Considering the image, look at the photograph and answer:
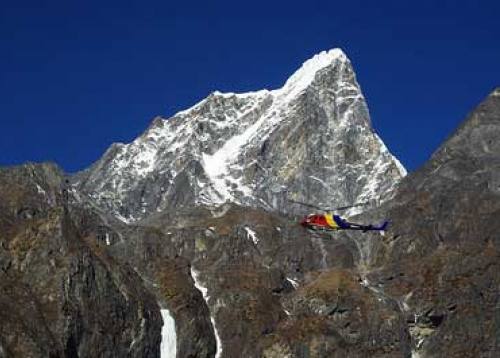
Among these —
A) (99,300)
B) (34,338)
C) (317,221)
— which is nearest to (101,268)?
(99,300)

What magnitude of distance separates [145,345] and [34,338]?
1241 inches

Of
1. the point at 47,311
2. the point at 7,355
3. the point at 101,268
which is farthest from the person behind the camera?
the point at 101,268

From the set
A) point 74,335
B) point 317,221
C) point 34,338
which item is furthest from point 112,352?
point 317,221

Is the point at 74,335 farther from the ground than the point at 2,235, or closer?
closer

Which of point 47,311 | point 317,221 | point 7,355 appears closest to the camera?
point 317,221

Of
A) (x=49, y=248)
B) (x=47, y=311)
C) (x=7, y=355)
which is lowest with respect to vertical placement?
(x=7, y=355)

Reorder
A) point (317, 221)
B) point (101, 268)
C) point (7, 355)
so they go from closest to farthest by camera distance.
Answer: point (317, 221) → point (7, 355) → point (101, 268)

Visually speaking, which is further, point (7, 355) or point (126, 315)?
point (126, 315)

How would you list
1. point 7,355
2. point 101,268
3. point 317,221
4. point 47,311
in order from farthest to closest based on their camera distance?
1. point 101,268
2. point 47,311
3. point 7,355
4. point 317,221

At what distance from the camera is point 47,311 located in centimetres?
18375

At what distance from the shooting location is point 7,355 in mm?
164875

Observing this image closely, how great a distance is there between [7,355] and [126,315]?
36.4 metres

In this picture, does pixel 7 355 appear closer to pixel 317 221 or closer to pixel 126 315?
pixel 126 315

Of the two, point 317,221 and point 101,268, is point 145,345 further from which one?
point 317,221
